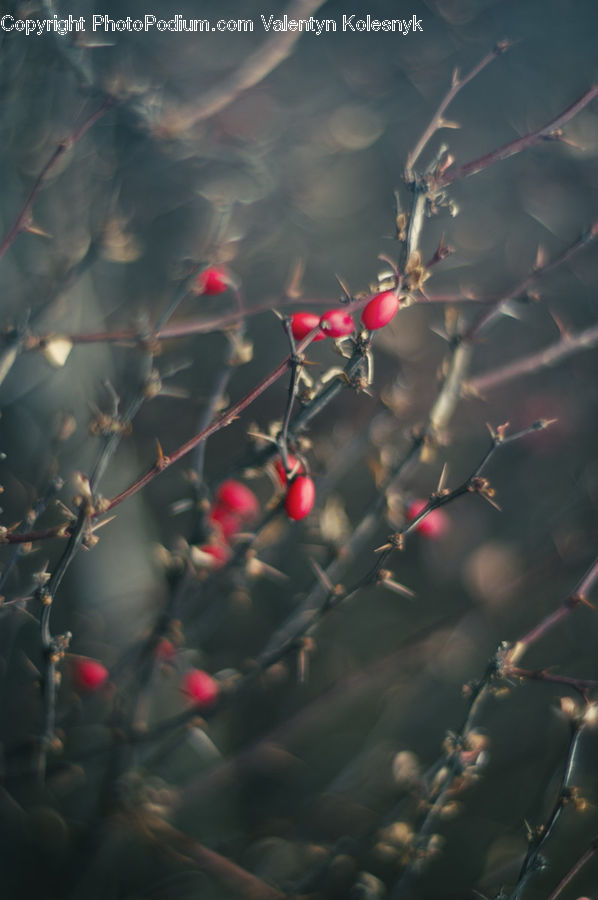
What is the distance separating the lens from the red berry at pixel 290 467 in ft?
5.03

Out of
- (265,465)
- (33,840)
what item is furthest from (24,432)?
(265,465)

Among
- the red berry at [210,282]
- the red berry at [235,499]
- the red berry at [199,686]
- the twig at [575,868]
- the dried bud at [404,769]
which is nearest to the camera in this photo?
the twig at [575,868]

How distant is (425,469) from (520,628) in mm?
1051

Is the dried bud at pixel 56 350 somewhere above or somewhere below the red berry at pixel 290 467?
above

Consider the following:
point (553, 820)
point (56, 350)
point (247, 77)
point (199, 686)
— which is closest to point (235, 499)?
point (199, 686)

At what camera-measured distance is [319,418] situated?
400 centimetres

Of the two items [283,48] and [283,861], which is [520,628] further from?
[283,48]

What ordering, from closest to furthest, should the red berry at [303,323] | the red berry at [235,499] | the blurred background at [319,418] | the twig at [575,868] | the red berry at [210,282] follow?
the twig at [575,868] → the red berry at [303,323] → the red berry at [210,282] → the red berry at [235,499] → the blurred background at [319,418]

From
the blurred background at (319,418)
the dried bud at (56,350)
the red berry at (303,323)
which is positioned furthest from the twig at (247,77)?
the red berry at (303,323)

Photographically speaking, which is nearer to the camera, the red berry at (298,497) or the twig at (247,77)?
the red berry at (298,497)

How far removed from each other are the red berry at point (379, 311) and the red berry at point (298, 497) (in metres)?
0.40

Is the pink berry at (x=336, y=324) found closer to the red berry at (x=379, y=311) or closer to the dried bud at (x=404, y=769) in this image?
the red berry at (x=379, y=311)

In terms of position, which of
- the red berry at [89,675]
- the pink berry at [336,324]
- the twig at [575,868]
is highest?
the pink berry at [336,324]

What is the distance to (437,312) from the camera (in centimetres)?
353
